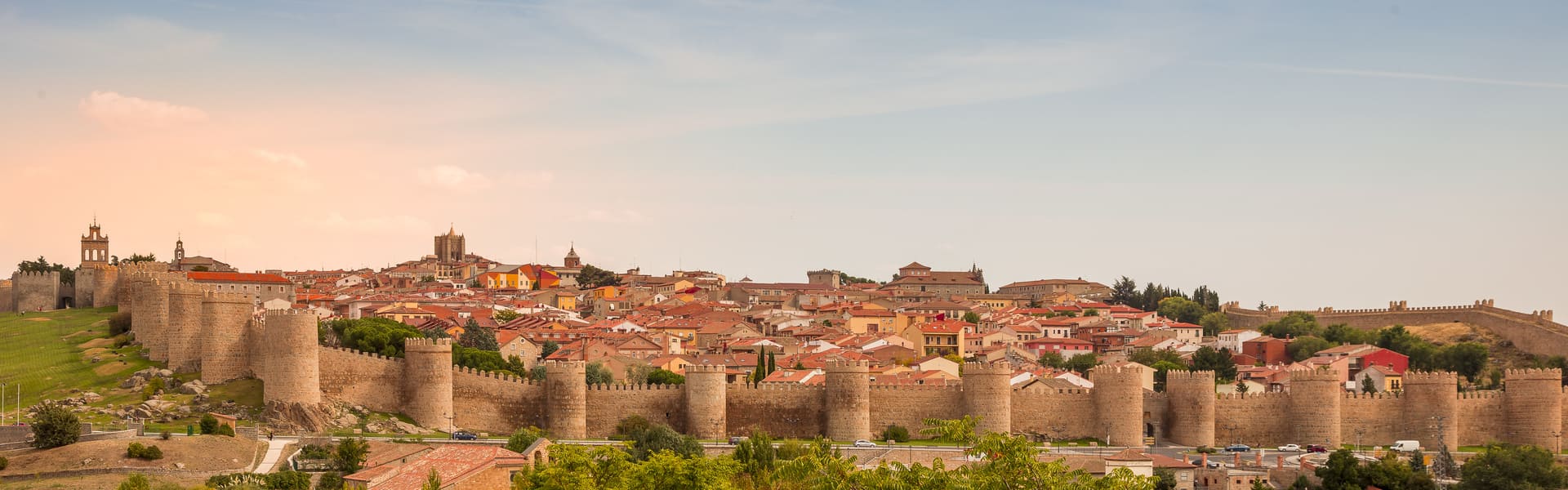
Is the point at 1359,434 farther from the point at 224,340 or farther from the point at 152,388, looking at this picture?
the point at 152,388

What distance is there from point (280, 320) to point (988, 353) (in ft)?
114

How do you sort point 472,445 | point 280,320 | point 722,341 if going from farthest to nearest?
point 722,341, point 280,320, point 472,445

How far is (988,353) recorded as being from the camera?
73.6m

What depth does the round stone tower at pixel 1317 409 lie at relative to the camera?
5109 centimetres

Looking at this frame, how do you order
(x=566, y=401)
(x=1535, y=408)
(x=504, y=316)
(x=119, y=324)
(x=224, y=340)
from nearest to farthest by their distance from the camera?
(x=224, y=340)
(x=566, y=401)
(x=1535, y=408)
(x=119, y=324)
(x=504, y=316)

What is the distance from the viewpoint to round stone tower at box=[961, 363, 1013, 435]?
49344 mm

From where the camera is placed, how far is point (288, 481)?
37.4m

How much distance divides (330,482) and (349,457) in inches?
115

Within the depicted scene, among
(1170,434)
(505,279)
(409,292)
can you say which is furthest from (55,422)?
(505,279)

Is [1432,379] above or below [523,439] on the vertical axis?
above

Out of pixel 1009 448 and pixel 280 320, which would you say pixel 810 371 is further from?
pixel 1009 448

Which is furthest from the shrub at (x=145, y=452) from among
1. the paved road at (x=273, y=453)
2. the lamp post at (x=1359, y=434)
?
the lamp post at (x=1359, y=434)

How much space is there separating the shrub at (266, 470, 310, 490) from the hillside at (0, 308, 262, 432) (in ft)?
22.7

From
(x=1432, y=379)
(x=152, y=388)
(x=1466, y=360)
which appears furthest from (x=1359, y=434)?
(x=152, y=388)
